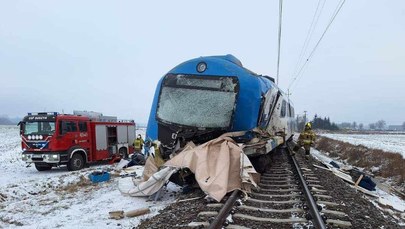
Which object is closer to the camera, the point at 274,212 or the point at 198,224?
the point at 198,224

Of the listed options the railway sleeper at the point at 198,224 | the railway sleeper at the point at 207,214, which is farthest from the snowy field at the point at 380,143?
the railway sleeper at the point at 198,224

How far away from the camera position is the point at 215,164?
22.4 ft

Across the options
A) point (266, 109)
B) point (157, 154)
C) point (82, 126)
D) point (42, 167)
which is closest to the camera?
point (157, 154)

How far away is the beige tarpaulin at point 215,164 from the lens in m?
6.32

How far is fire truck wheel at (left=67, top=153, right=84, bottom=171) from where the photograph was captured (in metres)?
16.2

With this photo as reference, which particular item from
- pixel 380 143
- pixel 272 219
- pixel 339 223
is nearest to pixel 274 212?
pixel 272 219

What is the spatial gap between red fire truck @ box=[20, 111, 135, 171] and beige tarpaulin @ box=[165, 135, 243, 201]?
10.3 meters

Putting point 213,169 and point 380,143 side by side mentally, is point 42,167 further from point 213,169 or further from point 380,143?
point 380,143

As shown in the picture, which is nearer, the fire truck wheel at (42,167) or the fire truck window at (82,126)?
the fire truck wheel at (42,167)

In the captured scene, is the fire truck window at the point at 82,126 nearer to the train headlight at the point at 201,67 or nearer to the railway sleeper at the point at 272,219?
the train headlight at the point at 201,67

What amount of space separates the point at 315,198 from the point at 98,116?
597 inches

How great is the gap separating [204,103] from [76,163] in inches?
410

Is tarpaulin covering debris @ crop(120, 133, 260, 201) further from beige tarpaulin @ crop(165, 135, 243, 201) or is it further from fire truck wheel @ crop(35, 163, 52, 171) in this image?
fire truck wheel @ crop(35, 163, 52, 171)

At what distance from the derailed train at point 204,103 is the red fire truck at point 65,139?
8.53m
